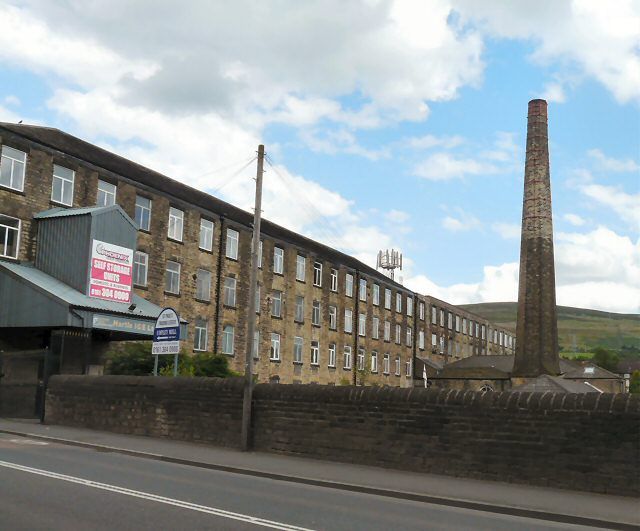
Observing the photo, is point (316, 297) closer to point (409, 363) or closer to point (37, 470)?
point (409, 363)

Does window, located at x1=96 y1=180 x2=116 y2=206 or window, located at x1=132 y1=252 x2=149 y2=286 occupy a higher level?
window, located at x1=96 y1=180 x2=116 y2=206

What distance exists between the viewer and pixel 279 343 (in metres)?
45.7

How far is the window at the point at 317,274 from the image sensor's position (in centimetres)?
5045

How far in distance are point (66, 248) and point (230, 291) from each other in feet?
47.2

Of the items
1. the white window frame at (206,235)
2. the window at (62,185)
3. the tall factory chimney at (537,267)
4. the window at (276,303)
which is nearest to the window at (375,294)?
the window at (276,303)

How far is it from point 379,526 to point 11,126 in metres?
25.6

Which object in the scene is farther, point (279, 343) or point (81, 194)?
point (279, 343)

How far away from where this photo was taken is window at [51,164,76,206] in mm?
30053

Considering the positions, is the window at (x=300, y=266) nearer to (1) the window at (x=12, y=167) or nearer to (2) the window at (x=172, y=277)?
(2) the window at (x=172, y=277)

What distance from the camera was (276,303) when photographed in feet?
149

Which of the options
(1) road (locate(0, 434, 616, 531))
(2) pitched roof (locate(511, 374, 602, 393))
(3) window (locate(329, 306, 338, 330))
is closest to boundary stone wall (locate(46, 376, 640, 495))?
(1) road (locate(0, 434, 616, 531))

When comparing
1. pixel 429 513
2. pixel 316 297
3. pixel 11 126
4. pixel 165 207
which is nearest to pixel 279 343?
pixel 316 297

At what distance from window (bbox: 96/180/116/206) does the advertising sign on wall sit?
14.4ft

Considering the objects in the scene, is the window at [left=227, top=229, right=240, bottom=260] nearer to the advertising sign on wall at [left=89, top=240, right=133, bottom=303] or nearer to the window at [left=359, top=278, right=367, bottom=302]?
the advertising sign on wall at [left=89, top=240, right=133, bottom=303]
